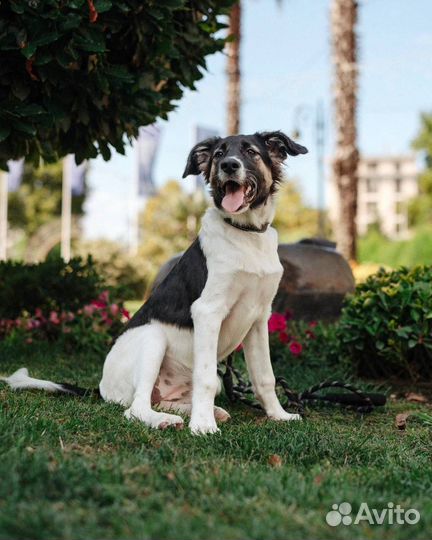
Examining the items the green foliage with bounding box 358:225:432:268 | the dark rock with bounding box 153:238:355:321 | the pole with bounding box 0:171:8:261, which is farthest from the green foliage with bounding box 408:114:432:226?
the dark rock with bounding box 153:238:355:321

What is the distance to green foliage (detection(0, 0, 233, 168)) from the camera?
17.5ft

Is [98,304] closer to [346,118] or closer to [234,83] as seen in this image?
[346,118]

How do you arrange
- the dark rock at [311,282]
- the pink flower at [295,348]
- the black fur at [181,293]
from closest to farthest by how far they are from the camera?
1. the black fur at [181,293]
2. the pink flower at [295,348]
3. the dark rock at [311,282]

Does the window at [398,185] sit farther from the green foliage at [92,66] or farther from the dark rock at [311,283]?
the green foliage at [92,66]

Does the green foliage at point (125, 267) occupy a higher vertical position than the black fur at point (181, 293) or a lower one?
lower

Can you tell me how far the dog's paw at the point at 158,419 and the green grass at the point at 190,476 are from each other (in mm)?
101

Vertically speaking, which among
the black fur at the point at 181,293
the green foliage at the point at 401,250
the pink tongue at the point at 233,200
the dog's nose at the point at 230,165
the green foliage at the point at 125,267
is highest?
the dog's nose at the point at 230,165

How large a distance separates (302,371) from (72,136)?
3.27m

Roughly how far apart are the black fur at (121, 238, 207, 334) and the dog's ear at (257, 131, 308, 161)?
2.56 feet

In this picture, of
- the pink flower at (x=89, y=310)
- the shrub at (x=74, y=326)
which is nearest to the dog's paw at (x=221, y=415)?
the shrub at (x=74, y=326)

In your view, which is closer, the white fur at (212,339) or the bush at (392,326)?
the white fur at (212,339)

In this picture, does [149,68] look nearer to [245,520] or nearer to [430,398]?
[430,398]

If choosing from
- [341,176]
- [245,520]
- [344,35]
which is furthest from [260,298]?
[344,35]

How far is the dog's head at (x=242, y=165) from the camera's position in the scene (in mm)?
4297
